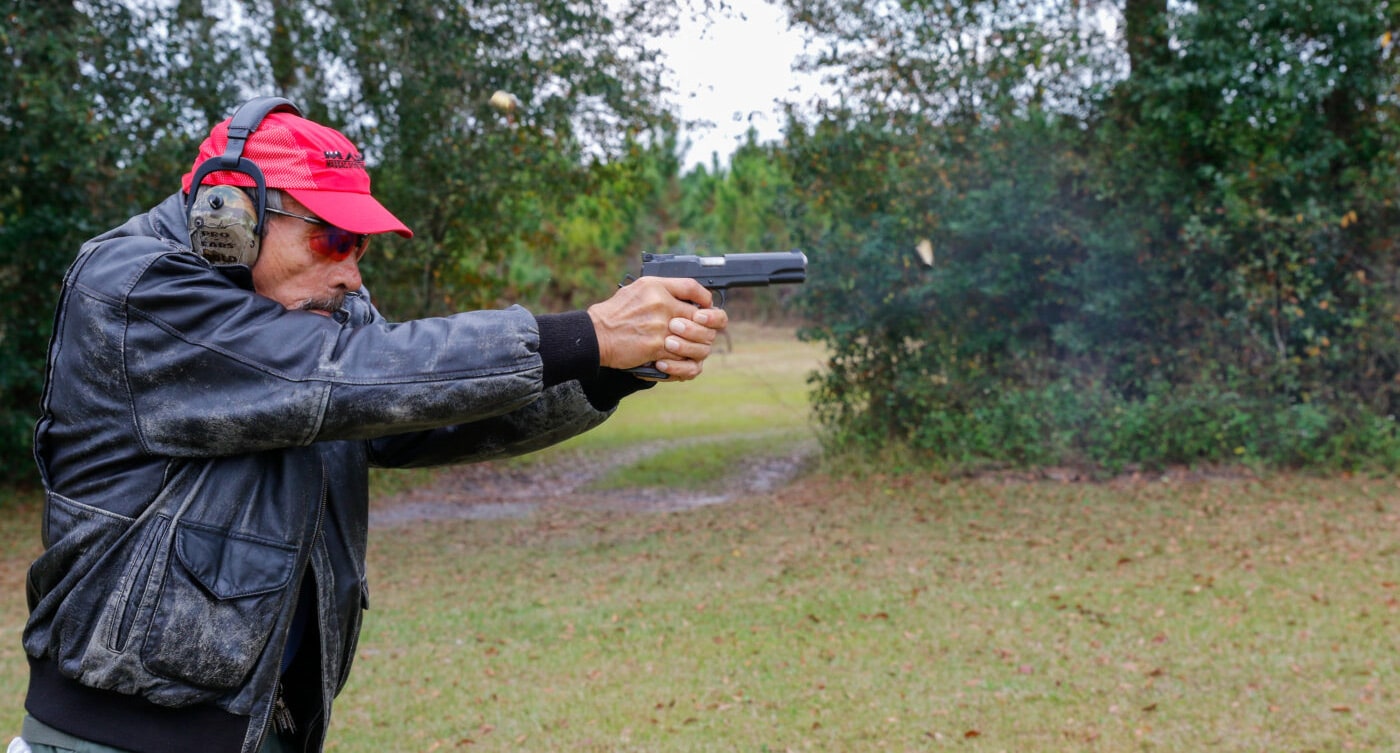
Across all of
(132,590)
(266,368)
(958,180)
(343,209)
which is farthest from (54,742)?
(958,180)

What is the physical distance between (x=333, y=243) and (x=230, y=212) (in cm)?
20

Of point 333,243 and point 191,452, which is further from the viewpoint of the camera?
point 333,243

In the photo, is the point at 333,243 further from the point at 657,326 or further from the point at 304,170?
the point at 657,326

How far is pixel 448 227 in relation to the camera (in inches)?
518

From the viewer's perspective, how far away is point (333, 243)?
2.17m

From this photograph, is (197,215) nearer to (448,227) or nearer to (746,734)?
(746,734)

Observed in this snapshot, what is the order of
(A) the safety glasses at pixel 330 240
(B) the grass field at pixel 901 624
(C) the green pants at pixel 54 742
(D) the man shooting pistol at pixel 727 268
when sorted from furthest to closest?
(B) the grass field at pixel 901 624 → (D) the man shooting pistol at pixel 727 268 → (A) the safety glasses at pixel 330 240 → (C) the green pants at pixel 54 742

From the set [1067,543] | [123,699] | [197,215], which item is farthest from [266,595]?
[1067,543]

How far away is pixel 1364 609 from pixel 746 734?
4.51 m

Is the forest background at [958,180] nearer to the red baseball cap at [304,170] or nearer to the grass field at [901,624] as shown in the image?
the grass field at [901,624]

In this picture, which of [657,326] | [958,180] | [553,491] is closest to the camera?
[657,326]

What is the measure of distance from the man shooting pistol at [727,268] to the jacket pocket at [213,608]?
977 mm

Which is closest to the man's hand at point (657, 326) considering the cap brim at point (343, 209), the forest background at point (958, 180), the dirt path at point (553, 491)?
the cap brim at point (343, 209)

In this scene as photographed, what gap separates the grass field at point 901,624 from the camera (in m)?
5.54
